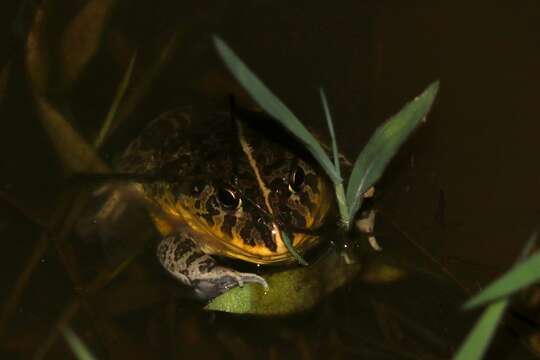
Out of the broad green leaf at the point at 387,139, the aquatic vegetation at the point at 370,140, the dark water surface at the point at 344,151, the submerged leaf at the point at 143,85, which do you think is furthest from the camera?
the submerged leaf at the point at 143,85

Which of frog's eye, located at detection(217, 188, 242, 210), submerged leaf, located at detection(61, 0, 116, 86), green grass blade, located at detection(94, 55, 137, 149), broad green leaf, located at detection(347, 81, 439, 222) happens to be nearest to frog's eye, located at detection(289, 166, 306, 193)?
frog's eye, located at detection(217, 188, 242, 210)

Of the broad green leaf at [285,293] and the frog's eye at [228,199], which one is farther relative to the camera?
the frog's eye at [228,199]

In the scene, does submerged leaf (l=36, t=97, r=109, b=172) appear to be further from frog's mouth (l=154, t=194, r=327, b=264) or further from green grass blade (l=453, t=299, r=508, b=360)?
green grass blade (l=453, t=299, r=508, b=360)

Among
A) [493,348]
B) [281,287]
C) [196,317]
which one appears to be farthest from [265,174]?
[493,348]

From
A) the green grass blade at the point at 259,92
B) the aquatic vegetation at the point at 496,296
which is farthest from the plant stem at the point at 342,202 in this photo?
the aquatic vegetation at the point at 496,296

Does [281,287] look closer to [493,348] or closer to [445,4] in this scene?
[493,348]

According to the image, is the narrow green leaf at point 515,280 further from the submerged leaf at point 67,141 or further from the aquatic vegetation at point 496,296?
the submerged leaf at point 67,141
